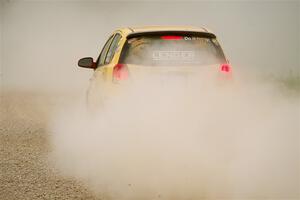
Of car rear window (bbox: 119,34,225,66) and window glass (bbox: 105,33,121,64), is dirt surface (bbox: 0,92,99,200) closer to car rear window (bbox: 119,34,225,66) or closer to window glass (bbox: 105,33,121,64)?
window glass (bbox: 105,33,121,64)

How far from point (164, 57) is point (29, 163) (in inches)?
86.6

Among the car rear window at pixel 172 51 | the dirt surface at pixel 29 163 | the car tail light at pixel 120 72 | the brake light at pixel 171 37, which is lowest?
the dirt surface at pixel 29 163

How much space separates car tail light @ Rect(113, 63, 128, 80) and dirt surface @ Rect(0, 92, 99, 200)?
1415mm

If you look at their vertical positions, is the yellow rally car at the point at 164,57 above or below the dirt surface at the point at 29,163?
above

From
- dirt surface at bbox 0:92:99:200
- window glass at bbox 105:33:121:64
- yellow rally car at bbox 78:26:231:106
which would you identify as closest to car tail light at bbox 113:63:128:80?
yellow rally car at bbox 78:26:231:106

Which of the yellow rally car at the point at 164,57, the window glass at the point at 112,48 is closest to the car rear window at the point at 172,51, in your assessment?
the yellow rally car at the point at 164,57

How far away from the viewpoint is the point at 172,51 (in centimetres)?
896

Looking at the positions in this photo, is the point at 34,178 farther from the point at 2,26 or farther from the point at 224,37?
the point at 2,26

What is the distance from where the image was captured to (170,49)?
901cm

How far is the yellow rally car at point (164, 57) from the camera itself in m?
8.73

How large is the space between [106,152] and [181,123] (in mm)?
1001

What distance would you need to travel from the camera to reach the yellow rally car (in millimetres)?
8727

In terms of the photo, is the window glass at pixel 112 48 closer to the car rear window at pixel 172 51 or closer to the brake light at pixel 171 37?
the car rear window at pixel 172 51

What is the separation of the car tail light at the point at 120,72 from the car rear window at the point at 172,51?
90mm
